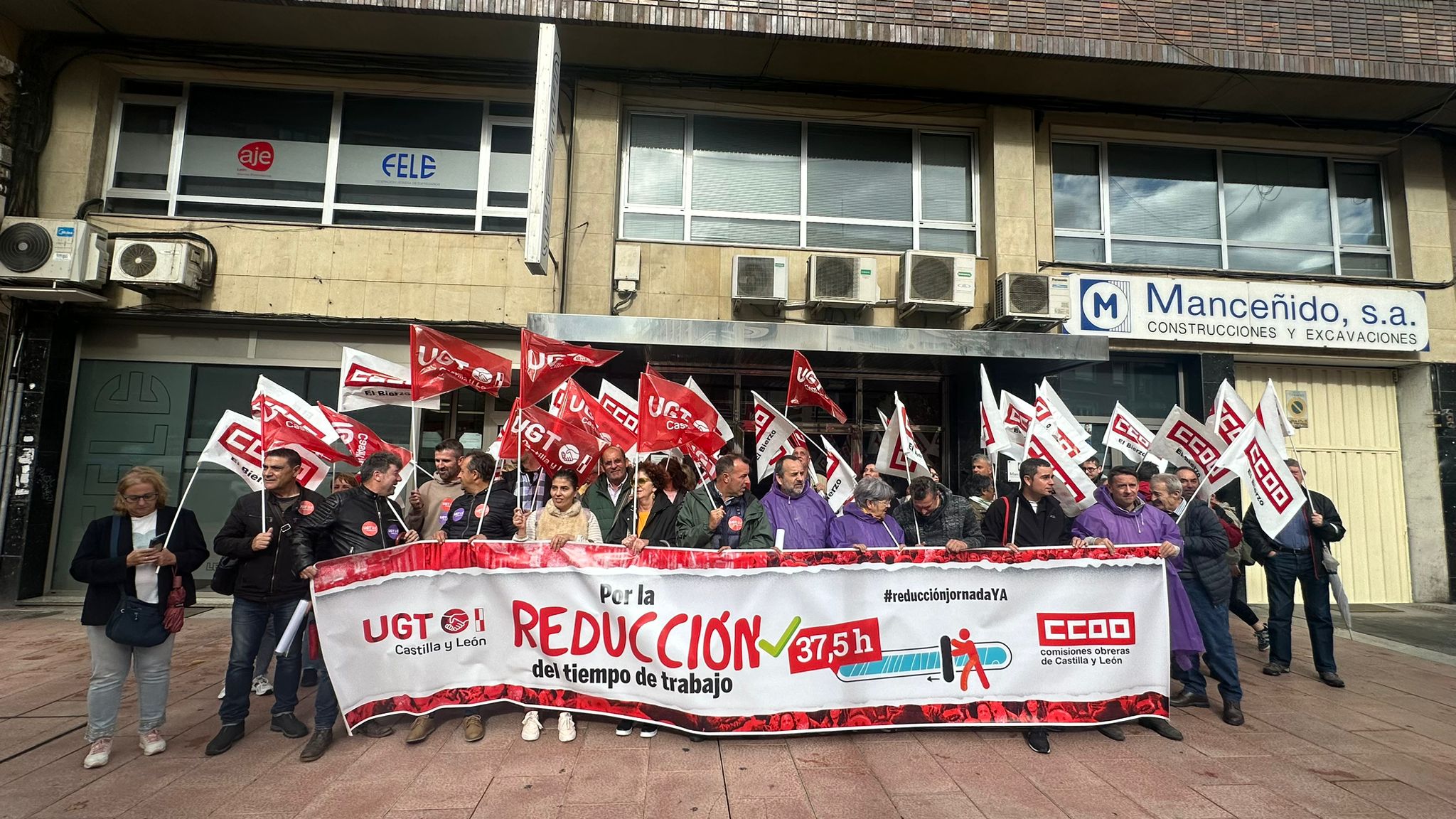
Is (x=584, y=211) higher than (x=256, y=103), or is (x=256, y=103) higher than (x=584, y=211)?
(x=256, y=103)

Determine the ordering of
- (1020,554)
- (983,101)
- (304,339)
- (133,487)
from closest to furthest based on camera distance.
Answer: (133,487) < (1020,554) < (304,339) < (983,101)

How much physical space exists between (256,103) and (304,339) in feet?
11.7

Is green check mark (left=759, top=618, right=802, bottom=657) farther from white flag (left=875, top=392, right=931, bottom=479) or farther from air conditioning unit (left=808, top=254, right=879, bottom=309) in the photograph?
air conditioning unit (left=808, top=254, right=879, bottom=309)

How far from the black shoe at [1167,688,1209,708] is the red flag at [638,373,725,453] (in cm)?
411

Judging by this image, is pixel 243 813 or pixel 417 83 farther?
pixel 417 83

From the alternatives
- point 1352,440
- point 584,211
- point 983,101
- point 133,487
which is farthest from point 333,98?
point 1352,440

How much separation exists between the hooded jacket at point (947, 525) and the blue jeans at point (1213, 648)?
1.64 metres

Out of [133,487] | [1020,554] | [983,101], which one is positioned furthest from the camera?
[983,101]

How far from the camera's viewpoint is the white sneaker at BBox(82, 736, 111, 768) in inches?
161

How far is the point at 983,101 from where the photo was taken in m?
10.2

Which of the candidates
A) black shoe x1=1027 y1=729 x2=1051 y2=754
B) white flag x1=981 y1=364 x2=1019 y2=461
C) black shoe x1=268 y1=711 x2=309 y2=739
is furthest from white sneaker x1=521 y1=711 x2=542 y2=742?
white flag x1=981 y1=364 x2=1019 y2=461

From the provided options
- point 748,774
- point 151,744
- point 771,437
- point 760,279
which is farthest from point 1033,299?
point 151,744

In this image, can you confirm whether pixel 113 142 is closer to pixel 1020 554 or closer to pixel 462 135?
pixel 462 135

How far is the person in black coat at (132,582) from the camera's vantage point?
13.6ft
